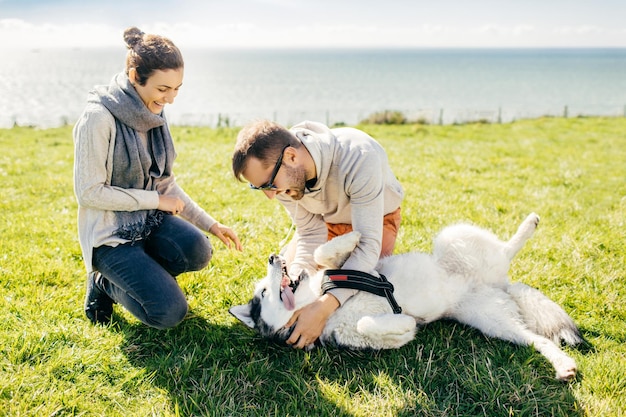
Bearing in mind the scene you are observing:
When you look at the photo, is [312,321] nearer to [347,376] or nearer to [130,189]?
[347,376]

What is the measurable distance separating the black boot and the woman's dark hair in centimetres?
154

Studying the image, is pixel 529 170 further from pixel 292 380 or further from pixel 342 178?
pixel 292 380

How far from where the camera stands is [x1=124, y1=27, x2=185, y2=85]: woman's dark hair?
2.97 metres

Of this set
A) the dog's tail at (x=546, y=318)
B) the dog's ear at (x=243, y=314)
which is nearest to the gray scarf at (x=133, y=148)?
the dog's ear at (x=243, y=314)

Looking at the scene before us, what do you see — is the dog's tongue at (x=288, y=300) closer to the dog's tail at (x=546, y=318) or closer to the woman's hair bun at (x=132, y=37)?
the dog's tail at (x=546, y=318)

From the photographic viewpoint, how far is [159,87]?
308cm

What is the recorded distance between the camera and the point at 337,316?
3074mm

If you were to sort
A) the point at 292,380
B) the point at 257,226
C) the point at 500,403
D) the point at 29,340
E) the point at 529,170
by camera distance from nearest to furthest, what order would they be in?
the point at 500,403 < the point at 292,380 < the point at 29,340 < the point at 257,226 < the point at 529,170

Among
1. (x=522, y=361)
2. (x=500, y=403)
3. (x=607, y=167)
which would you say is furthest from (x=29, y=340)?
(x=607, y=167)

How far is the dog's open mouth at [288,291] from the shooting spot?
302 centimetres

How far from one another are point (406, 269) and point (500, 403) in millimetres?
1047

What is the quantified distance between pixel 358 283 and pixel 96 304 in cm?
197

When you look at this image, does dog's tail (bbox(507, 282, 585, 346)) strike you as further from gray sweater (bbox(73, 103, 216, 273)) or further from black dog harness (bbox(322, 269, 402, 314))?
gray sweater (bbox(73, 103, 216, 273))

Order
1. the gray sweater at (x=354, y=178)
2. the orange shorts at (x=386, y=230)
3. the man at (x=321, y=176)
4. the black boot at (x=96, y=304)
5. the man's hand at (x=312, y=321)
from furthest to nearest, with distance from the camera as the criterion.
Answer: the orange shorts at (x=386, y=230) < the black boot at (x=96, y=304) < the gray sweater at (x=354, y=178) < the man's hand at (x=312, y=321) < the man at (x=321, y=176)
